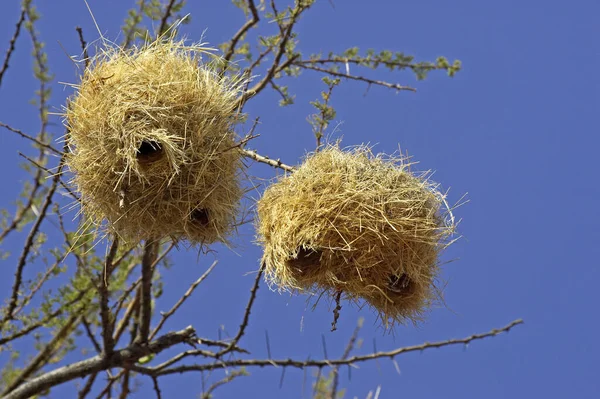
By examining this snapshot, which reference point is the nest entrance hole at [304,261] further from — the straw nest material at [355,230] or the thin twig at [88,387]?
the thin twig at [88,387]

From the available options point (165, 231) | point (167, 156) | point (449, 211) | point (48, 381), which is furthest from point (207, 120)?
point (48, 381)

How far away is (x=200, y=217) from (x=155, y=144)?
27cm

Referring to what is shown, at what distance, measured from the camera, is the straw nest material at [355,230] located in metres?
2.22

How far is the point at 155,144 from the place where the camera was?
2.19m

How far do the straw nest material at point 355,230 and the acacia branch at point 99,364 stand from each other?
0.56 m

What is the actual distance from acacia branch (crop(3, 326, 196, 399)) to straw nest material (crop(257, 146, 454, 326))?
559mm

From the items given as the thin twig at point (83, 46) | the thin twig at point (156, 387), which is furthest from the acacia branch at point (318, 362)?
the thin twig at point (83, 46)

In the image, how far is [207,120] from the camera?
2264 mm

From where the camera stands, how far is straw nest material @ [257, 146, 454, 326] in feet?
7.29

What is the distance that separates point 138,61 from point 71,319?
1.37 metres

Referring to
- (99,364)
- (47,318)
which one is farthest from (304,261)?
(47,318)

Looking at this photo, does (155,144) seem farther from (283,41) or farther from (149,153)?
(283,41)

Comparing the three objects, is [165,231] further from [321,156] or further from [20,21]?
[20,21]

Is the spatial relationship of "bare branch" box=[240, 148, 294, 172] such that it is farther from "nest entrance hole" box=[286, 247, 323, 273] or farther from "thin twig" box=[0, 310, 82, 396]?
"thin twig" box=[0, 310, 82, 396]
